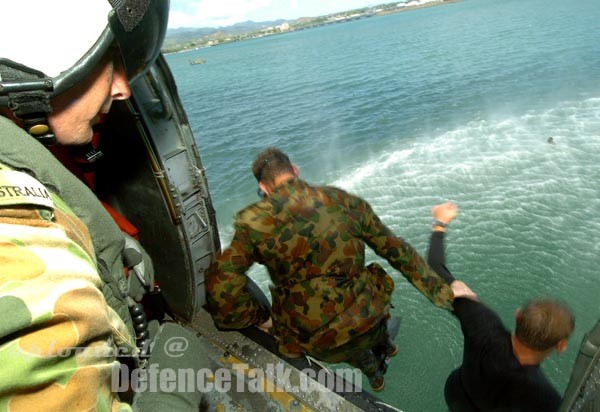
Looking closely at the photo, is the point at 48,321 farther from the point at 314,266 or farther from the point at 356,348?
the point at 356,348

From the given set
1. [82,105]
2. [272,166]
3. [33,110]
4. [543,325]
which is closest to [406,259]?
[543,325]

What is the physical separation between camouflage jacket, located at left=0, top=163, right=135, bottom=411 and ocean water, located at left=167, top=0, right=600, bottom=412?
5.01 m

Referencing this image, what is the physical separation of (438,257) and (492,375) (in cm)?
85

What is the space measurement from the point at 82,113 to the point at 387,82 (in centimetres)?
2538

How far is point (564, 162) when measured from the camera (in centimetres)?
955

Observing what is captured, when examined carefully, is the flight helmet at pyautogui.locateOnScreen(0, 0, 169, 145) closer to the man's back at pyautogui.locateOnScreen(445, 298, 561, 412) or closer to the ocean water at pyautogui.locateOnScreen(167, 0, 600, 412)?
the man's back at pyautogui.locateOnScreen(445, 298, 561, 412)

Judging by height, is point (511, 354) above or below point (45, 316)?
below

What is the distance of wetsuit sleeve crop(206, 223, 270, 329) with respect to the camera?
235 centimetres

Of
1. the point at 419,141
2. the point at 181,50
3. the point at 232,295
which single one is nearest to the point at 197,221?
the point at 232,295

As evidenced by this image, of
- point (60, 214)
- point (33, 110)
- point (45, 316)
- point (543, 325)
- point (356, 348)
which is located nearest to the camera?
point (45, 316)

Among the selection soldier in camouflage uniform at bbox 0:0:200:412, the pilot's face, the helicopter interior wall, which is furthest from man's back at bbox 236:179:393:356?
the pilot's face

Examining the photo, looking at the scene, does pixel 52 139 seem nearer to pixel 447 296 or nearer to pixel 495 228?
pixel 447 296

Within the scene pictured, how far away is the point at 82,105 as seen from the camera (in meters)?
1.21

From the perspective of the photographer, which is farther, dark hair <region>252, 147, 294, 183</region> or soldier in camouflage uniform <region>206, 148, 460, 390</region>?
dark hair <region>252, 147, 294, 183</region>
